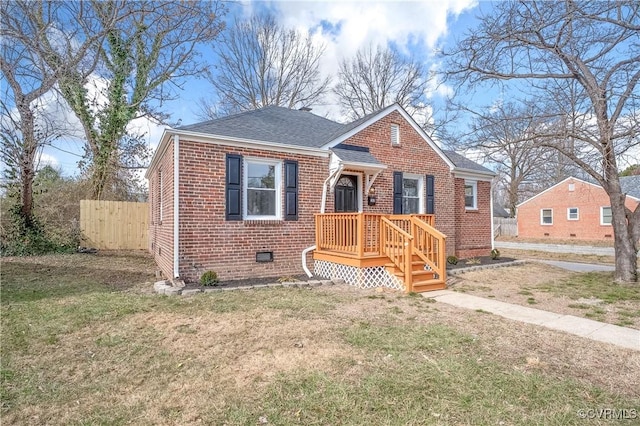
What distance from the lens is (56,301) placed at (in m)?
6.10

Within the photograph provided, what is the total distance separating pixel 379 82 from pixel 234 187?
21.1 meters

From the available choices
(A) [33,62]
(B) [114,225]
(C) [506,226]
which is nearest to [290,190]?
(A) [33,62]

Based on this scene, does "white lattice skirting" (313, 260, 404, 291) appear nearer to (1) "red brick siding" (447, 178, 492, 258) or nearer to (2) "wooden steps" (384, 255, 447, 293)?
(2) "wooden steps" (384, 255, 447, 293)

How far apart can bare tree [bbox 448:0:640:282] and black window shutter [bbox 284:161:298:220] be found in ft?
17.6

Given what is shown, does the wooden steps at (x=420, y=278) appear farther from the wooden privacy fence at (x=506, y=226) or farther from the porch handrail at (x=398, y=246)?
the wooden privacy fence at (x=506, y=226)

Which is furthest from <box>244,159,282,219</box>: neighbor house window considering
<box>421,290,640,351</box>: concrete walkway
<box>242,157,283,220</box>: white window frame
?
<box>421,290,640,351</box>: concrete walkway

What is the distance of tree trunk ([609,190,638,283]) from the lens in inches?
339

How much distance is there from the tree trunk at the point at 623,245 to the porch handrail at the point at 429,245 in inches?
182

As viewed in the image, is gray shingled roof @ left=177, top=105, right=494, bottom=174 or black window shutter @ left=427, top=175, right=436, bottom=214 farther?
black window shutter @ left=427, top=175, right=436, bottom=214

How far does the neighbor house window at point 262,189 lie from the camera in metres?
8.33

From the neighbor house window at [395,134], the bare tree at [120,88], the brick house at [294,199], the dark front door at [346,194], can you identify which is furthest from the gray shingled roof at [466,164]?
the bare tree at [120,88]

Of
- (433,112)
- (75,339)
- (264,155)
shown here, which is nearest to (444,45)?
(264,155)

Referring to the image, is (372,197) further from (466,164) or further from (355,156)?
(466,164)

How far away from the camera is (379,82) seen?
2600cm
